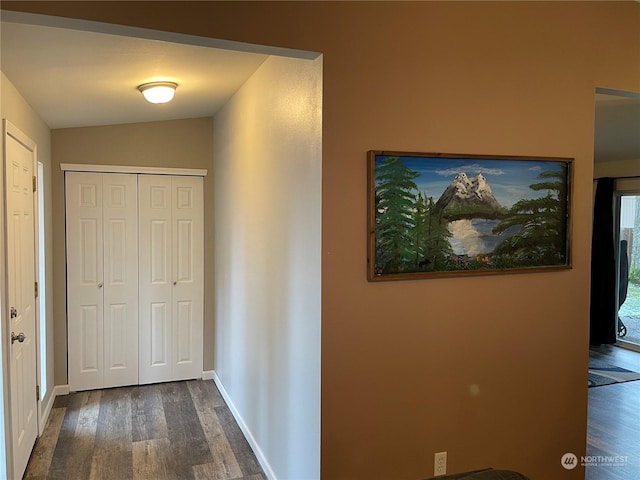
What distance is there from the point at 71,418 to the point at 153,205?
188cm

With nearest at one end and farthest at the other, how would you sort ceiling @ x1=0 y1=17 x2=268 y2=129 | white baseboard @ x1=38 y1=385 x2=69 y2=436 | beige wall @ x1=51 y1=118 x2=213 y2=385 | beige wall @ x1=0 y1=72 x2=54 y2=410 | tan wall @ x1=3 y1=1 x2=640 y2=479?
tan wall @ x1=3 y1=1 x2=640 y2=479
ceiling @ x1=0 y1=17 x2=268 y2=129
beige wall @ x1=0 y1=72 x2=54 y2=410
white baseboard @ x1=38 y1=385 x2=69 y2=436
beige wall @ x1=51 y1=118 x2=213 y2=385

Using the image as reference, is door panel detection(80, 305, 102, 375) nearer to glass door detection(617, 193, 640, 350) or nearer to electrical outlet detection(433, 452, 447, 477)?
electrical outlet detection(433, 452, 447, 477)

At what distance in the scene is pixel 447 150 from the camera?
7.48 feet

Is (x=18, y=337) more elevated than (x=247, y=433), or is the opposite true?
(x=18, y=337)

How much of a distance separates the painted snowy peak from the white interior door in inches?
88.3

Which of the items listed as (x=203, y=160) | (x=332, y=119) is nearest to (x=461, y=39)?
(x=332, y=119)

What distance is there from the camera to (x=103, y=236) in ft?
14.3

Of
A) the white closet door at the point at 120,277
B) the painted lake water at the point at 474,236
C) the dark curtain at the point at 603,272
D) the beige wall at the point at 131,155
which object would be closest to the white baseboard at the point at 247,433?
the beige wall at the point at 131,155

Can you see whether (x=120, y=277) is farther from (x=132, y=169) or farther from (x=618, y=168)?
(x=618, y=168)

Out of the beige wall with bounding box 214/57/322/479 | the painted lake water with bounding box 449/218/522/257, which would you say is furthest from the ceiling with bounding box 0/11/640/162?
the painted lake water with bounding box 449/218/522/257

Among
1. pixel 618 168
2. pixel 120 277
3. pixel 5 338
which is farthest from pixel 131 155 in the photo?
pixel 618 168

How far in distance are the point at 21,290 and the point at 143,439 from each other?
1354 millimetres

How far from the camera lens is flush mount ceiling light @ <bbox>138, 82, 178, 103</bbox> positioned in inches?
118

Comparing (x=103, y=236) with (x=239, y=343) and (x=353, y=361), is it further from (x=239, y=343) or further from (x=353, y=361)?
(x=353, y=361)
